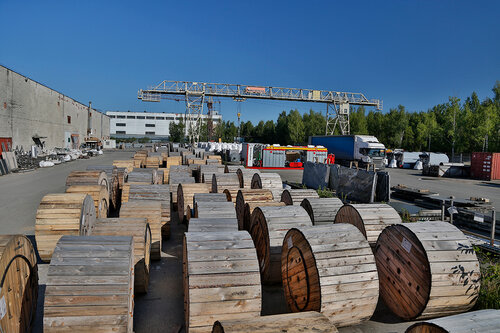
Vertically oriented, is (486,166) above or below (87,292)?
above

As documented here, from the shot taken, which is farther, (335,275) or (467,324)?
(335,275)

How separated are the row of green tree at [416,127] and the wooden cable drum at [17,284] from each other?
162ft

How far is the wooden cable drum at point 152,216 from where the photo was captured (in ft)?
24.2

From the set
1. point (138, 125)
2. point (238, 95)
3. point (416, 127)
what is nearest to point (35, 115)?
point (238, 95)

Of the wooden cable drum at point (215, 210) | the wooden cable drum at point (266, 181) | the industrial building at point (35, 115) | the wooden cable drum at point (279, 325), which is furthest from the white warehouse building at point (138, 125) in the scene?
the wooden cable drum at point (279, 325)

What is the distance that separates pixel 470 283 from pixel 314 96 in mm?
49736

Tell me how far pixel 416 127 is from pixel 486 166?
3405 cm

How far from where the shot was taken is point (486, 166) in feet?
91.9

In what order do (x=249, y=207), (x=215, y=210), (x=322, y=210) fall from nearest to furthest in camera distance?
(x=215, y=210) → (x=322, y=210) → (x=249, y=207)

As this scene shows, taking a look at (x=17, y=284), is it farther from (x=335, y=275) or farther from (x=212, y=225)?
(x=335, y=275)

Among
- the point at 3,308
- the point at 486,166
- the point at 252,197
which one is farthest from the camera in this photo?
the point at 486,166

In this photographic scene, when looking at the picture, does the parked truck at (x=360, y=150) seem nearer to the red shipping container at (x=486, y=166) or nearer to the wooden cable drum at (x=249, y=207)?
the red shipping container at (x=486, y=166)

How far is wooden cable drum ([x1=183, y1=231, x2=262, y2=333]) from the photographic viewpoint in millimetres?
4332

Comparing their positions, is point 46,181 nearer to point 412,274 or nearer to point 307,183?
point 307,183
